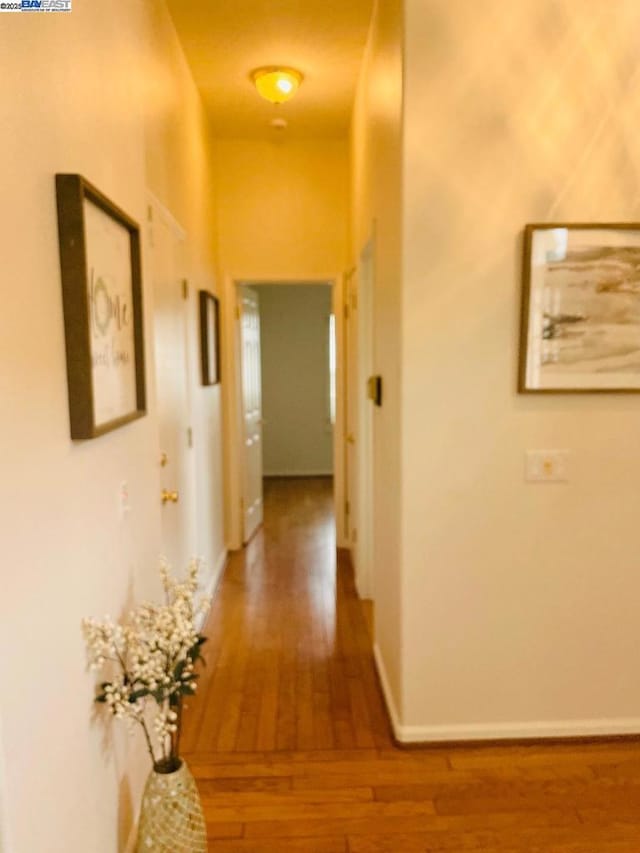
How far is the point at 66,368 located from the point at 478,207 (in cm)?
151

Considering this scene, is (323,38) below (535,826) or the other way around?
the other way around

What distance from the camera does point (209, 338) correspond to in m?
3.72

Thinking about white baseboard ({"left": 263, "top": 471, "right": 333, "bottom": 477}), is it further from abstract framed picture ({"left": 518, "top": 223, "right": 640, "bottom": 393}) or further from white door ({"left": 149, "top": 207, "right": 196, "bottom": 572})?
abstract framed picture ({"left": 518, "top": 223, "right": 640, "bottom": 393})

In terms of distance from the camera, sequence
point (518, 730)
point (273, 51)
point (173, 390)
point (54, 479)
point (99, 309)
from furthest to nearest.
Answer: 1. point (273, 51)
2. point (173, 390)
3. point (518, 730)
4. point (99, 309)
5. point (54, 479)

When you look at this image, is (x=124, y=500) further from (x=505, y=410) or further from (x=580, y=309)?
(x=580, y=309)

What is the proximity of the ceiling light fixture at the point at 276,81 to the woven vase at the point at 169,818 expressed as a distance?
10.7 feet

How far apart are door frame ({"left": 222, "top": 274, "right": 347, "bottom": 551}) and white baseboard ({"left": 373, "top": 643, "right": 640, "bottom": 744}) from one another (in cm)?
240

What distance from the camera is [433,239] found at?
2098 mm

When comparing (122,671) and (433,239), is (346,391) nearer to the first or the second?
(433,239)

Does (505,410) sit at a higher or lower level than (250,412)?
higher

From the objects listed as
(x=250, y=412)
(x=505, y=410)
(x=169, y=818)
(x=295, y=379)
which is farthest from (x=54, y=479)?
(x=295, y=379)

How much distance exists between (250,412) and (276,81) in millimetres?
2476

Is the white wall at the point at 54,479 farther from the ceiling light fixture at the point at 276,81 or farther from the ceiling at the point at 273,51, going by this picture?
the ceiling light fixture at the point at 276,81

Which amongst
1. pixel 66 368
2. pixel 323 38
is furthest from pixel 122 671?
pixel 323 38
